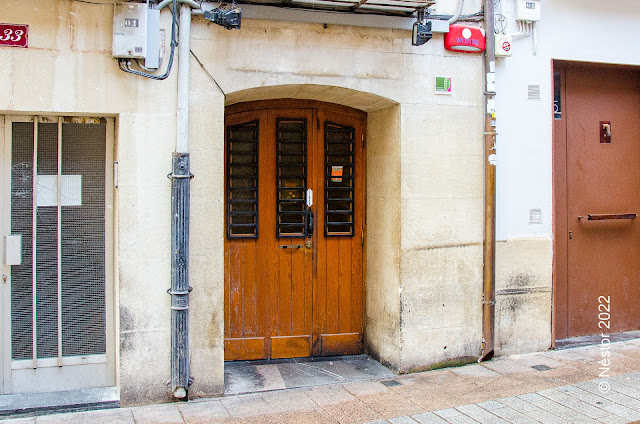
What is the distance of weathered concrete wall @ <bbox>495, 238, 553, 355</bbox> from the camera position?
6.62m

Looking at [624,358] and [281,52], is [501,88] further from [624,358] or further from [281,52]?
[624,358]

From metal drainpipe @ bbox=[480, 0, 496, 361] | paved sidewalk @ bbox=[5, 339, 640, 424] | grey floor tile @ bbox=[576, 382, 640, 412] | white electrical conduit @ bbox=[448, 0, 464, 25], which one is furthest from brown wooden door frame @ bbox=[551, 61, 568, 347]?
white electrical conduit @ bbox=[448, 0, 464, 25]

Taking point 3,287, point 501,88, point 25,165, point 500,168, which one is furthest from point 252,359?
point 501,88

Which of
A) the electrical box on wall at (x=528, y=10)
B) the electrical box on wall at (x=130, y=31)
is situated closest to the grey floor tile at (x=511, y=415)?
the electrical box on wall at (x=528, y=10)

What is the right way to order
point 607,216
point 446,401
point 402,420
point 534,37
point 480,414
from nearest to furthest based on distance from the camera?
point 402,420 < point 480,414 < point 446,401 < point 534,37 < point 607,216

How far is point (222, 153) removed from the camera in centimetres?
563

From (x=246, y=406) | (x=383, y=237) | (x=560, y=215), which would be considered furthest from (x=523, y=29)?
(x=246, y=406)

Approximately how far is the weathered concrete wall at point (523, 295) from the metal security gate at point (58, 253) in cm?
405

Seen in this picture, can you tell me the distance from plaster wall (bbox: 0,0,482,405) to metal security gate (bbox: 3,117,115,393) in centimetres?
32

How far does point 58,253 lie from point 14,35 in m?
1.92

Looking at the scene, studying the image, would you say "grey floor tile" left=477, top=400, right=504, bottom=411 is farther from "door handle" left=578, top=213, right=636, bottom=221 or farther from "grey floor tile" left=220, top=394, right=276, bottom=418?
"door handle" left=578, top=213, right=636, bottom=221

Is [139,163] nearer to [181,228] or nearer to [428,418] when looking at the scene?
[181,228]

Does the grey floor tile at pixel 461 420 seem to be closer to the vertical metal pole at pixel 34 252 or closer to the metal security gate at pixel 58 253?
the metal security gate at pixel 58 253

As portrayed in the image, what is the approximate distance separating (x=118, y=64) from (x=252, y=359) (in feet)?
10.9
